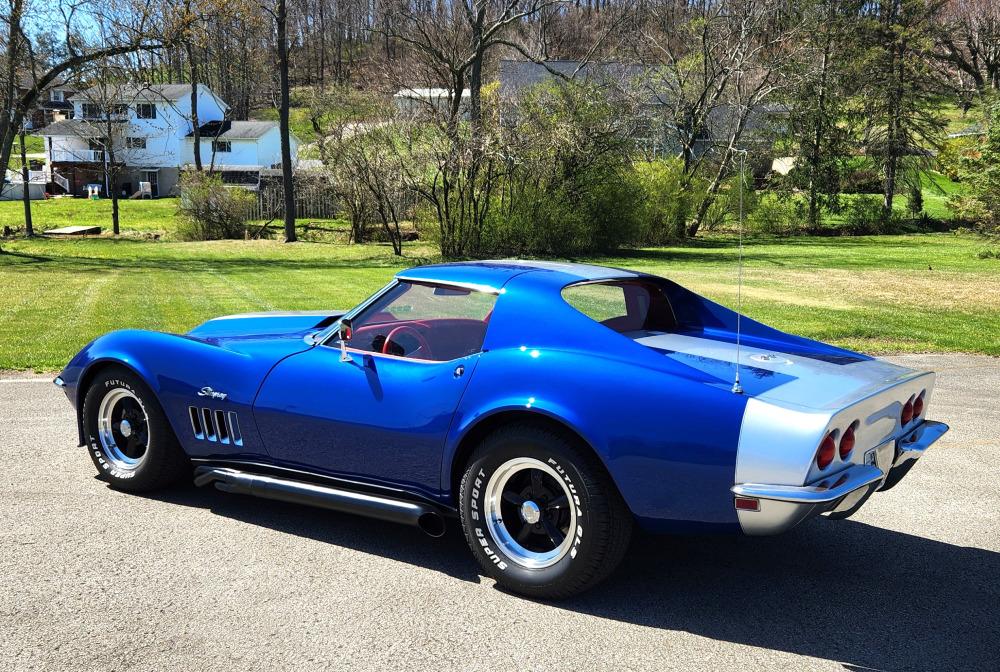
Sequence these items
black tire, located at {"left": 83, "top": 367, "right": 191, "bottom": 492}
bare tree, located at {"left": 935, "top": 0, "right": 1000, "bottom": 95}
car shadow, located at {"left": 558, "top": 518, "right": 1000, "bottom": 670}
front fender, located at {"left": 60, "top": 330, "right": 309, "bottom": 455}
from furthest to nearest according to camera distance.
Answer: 1. bare tree, located at {"left": 935, "top": 0, "right": 1000, "bottom": 95}
2. black tire, located at {"left": 83, "top": 367, "right": 191, "bottom": 492}
3. front fender, located at {"left": 60, "top": 330, "right": 309, "bottom": 455}
4. car shadow, located at {"left": 558, "top": 518, "right": 1000, "bottom": 670}

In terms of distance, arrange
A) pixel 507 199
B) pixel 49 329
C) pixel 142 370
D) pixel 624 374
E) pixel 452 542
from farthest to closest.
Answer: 1. pixel 507 199
2. pixel 49 329
3. pixel 142 370
4. pixel 452 542
5. pixel 624 374

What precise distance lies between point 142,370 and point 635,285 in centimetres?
267

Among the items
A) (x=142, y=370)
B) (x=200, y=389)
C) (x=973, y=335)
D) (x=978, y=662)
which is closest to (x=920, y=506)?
(x=978, y=662)

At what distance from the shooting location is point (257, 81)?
89.0 m

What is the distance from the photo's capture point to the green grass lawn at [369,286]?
40.5ft

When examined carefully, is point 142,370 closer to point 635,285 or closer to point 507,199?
point 635,285

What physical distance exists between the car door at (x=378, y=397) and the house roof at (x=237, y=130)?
232ft

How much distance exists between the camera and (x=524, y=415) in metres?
3.97

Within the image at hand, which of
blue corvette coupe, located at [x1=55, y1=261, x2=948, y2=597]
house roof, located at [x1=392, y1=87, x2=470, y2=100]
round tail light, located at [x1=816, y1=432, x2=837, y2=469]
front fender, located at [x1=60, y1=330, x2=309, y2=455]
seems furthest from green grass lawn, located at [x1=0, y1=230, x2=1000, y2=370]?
round tail light, located at [x1=816, y1=432, x2=837, y2=469]

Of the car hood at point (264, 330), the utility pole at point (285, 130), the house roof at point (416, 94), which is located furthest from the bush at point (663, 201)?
the car hood at point (264, 330)

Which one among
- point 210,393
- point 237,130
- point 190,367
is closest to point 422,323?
point 210,393

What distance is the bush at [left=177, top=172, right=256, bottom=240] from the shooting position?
114ft

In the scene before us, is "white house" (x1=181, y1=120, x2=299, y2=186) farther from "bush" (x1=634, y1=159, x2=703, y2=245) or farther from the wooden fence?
"bush" (x1=634, y1=159, x2=703, y2=245)

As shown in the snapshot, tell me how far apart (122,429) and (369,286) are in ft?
44.2
